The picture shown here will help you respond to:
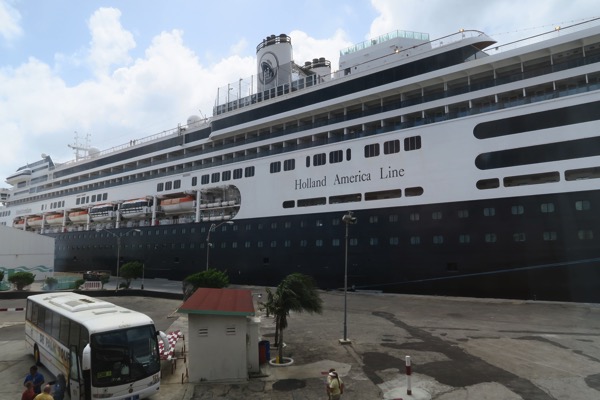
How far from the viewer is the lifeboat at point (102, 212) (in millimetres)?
44438

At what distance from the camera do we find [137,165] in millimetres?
44812

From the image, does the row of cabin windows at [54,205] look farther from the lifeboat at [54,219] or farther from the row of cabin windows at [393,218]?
the row of cabin windows at [393,218]

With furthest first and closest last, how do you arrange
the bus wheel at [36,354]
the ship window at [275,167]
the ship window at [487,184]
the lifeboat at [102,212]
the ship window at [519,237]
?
the lifeboat at [102,212] < the ship window at [275,167] < the ship window at [487,184] < the ship window at [519,237] < the bus wheel at [36,354]

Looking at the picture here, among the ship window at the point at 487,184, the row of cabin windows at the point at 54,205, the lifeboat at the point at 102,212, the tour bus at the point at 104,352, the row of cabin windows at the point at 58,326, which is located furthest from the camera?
the row of cabin windows at the point at 54,205

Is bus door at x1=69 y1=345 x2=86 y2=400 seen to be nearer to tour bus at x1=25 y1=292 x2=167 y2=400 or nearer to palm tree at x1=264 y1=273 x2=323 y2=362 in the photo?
tour bus at x1=25 y1=292 x2=167 y2=400

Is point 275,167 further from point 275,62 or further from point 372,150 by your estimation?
point 275,62

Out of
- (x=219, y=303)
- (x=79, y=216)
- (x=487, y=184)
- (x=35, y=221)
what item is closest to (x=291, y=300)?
(x=219, y=303)

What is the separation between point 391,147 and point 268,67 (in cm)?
1660

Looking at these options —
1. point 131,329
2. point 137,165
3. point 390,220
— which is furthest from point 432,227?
point 137,165

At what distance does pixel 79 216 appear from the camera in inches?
1932

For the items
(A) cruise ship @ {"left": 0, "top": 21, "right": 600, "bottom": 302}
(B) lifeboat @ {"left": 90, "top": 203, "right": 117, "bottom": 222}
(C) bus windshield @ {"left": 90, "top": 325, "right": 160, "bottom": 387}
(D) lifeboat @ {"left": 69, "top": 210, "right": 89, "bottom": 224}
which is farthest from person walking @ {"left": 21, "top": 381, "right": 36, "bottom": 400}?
(D) lifeboat @ {"left": 69, "top": 210, "right": 89, "bottom": 224}

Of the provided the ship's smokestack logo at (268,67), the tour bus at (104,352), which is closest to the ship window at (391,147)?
the ship's smokestack logo at (268,67)

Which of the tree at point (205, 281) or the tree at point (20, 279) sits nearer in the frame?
the tree at point (205, 281)

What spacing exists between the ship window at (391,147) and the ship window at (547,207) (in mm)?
8342
